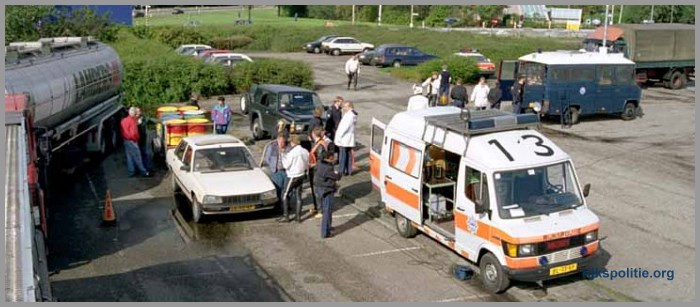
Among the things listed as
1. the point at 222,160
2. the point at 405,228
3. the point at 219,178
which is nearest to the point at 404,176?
the point at 405,228

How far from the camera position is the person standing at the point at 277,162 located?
15281 mm

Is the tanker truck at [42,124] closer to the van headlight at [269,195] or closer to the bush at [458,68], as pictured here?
the van headlight at [269,195]

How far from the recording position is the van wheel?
13.5 meters

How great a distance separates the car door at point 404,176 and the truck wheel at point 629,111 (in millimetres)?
14847

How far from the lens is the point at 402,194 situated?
13211 millimetres

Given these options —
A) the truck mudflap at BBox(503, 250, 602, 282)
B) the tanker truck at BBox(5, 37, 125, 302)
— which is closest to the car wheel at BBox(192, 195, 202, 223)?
the tanker truck at BBox(5, 37, 125, 302)

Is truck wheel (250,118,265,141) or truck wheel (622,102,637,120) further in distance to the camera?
truck wheel (622,102,637,120)

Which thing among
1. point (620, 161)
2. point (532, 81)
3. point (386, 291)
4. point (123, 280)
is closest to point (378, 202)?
point (386, 291)

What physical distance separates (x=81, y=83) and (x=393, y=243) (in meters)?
9.66

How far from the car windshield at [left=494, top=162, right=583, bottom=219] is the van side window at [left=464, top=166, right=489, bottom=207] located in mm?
187

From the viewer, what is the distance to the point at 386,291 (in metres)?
11.2

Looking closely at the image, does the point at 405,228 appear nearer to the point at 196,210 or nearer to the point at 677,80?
the point at 196,210

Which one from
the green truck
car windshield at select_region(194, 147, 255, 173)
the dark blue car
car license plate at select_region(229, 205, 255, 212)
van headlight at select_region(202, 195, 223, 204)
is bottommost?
car license plate at select_region(229, 205, 255, 212)

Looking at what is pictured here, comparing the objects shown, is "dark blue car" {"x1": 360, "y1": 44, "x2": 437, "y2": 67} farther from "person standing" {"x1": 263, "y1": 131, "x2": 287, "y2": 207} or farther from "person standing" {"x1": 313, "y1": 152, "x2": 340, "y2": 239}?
"person standing" {"x1": 313, "y1": 152, "x2": 340, "y2": 239}
